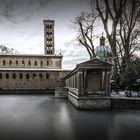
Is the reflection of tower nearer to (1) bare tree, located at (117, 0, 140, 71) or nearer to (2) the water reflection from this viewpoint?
(1) bare tree, located at (117, 0, 140, 71)

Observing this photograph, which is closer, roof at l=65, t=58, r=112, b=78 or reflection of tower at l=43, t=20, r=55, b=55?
roof at l=65, t=58, r=112, b=78

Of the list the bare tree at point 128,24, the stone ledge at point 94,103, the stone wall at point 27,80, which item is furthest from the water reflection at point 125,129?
the stone wall at point 27,80

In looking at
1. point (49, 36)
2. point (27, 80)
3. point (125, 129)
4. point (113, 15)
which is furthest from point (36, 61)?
point (125, 129)

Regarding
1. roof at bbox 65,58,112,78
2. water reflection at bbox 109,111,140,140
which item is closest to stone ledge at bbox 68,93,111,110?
roof at bbox 65,58,112,78

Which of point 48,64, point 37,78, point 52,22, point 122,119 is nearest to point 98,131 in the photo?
point 122,119

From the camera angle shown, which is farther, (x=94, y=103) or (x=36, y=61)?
(x=36, y=61)

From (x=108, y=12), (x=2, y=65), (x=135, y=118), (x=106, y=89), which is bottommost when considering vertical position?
(x=135, y=118)

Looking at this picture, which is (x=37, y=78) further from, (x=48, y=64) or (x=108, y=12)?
(x=108, y=12)

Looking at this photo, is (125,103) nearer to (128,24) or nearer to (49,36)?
(128,24)

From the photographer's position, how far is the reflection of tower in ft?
174

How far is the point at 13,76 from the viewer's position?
38344 mm

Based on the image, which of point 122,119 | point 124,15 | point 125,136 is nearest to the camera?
point 125,136

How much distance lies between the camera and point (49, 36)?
53.8m

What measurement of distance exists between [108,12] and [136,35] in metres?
4.98
